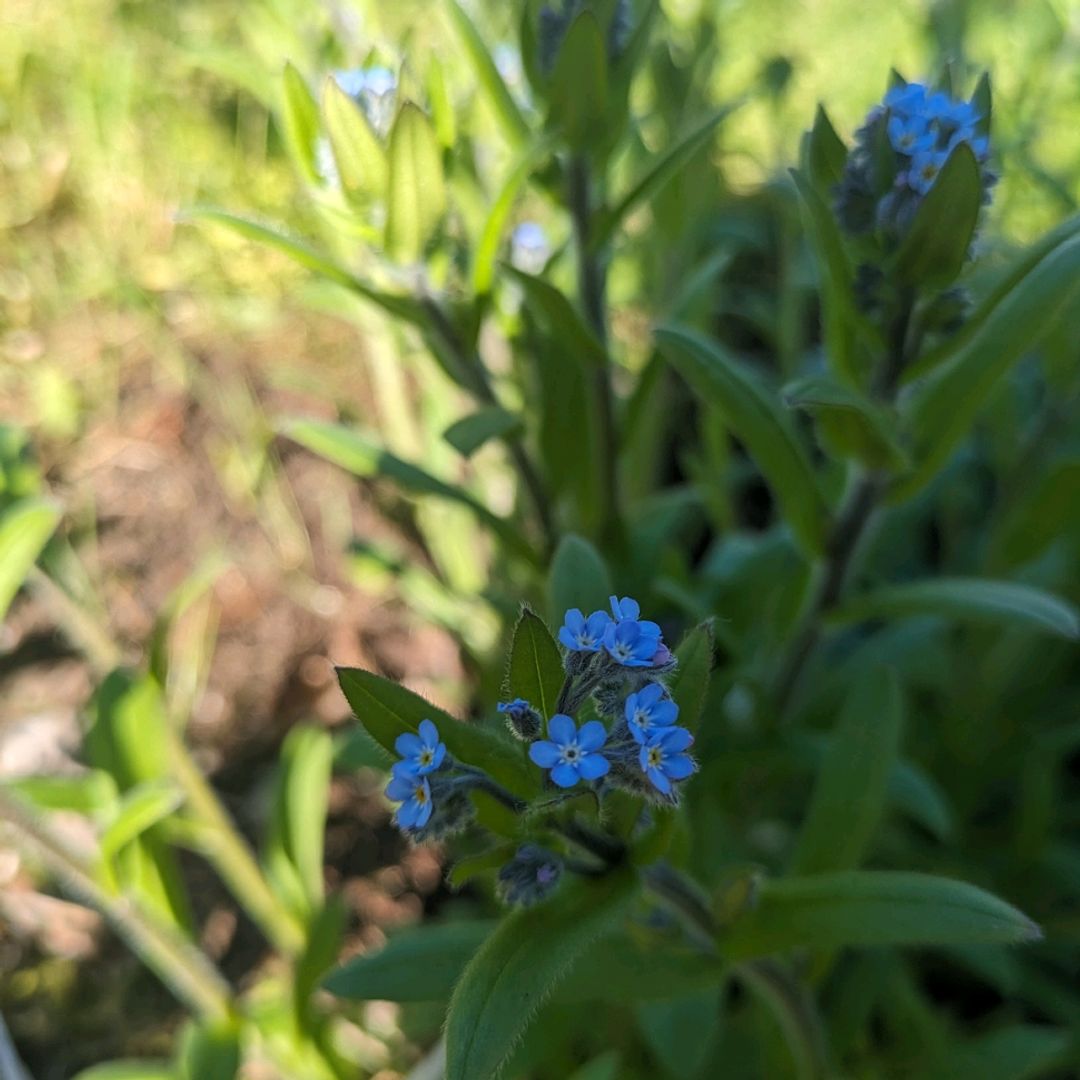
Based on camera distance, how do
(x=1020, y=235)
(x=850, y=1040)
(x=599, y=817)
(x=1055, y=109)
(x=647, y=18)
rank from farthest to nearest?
(x=1020, y=235), (x=1055, y=109), (x=850, y=1040), (x=647, y=18), (x=599, y=817)

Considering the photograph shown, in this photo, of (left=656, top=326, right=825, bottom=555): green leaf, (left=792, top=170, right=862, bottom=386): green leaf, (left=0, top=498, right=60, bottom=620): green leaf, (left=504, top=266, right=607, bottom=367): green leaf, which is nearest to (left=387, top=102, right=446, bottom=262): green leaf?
(left=504, top=266, right=607, bottom=367): green leaf

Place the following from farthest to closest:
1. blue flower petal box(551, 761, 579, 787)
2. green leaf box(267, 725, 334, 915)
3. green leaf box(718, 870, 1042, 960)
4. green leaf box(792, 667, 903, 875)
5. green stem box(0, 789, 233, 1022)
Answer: green leaf box(267, 725, 334, 915), green stem box(0, 789, 233, 1022), green leaf box(792, 667, 903, 875), green leaf box(718, 870, 1042, 960), blue flower petal box(551, 761, 579, 787)

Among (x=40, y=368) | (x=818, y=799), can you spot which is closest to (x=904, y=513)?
(x=818, y=799)

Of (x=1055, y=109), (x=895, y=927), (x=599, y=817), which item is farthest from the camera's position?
(x=1055, y=109)

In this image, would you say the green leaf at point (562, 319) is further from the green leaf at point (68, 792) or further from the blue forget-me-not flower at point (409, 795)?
the green leaf at point (68, 792)

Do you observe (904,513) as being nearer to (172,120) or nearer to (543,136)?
(543,136)

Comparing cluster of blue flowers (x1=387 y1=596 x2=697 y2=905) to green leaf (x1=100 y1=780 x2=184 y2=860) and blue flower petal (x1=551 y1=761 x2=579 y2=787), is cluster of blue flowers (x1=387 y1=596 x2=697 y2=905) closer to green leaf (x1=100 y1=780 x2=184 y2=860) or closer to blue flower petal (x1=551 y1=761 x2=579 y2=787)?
blue flower petal (x1=551 y1=761 x2=579 y2=787)
